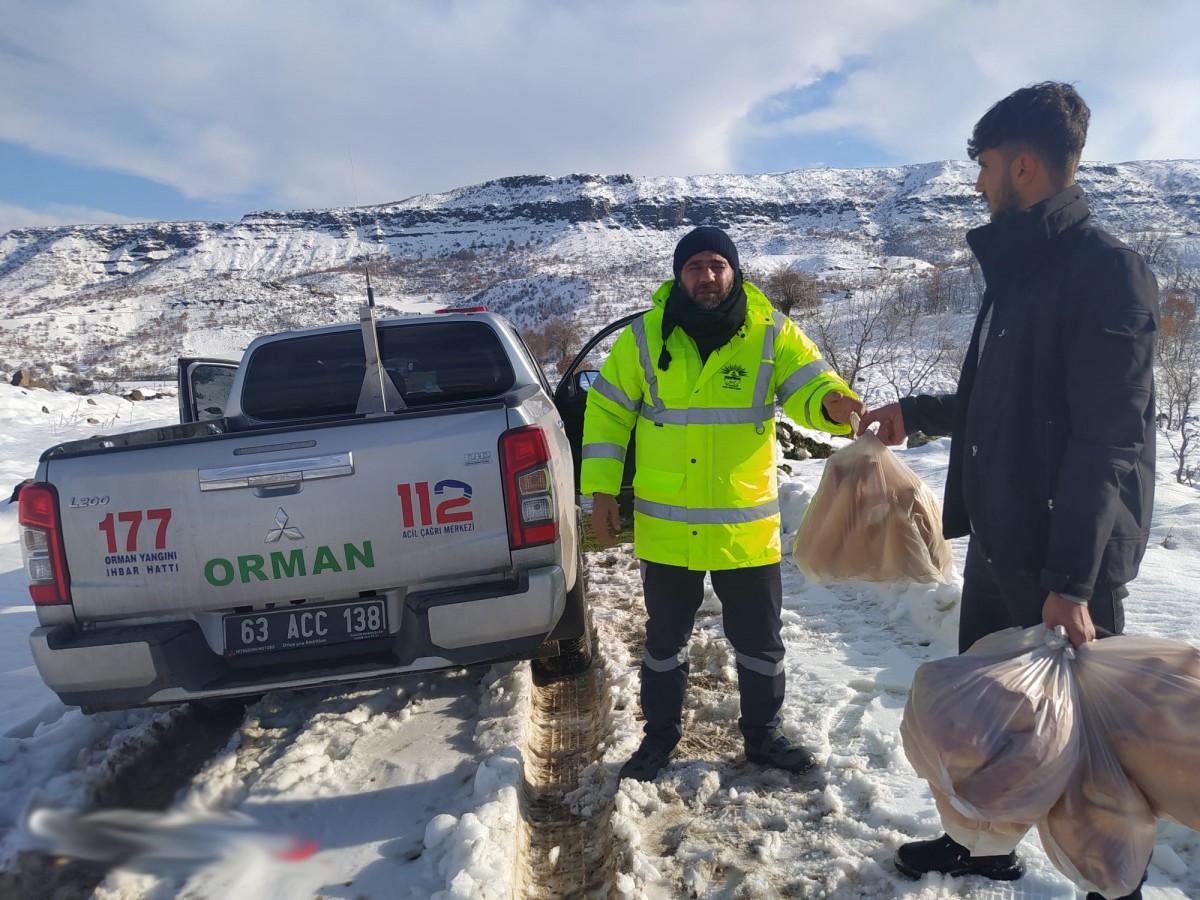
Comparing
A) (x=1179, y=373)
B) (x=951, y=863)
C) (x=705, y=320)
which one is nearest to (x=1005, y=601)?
(x=951, y=863)

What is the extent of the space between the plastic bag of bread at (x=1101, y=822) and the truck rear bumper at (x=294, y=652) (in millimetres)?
1652

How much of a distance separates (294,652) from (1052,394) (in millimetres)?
2574

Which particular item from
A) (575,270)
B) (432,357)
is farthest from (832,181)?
(432,357)

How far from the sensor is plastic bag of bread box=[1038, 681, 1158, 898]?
1.48 m

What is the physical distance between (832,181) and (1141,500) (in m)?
210

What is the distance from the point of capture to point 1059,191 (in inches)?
68.9

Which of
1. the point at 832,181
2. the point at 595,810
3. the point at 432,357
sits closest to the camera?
the point at 595,810

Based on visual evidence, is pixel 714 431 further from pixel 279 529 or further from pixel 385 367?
pixel 385 367

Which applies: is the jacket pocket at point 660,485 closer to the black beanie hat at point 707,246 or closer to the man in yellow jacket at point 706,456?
the man in yellow jacket at point 706,456

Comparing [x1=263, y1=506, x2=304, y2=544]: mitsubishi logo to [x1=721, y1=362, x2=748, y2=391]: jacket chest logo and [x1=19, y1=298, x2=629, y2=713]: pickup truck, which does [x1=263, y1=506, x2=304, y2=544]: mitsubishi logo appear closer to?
[x1=19, y1=298, x2=629, y2=713]: pickup truck

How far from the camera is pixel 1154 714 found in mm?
1469

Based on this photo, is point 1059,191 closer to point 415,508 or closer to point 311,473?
point 415,508

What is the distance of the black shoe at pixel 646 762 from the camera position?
8.68ft

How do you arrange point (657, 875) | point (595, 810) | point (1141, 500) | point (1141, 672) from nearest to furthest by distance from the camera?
1. point (1141, 672)
2. point (1141, 500)
3. point (657, 875)
4. point (595, 810)
